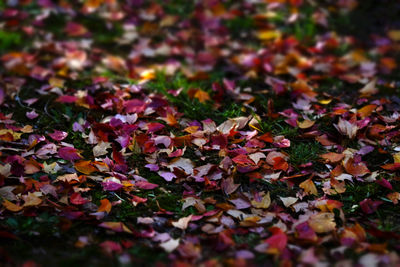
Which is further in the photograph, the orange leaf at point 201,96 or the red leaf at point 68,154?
the orange leaf at point 201,96

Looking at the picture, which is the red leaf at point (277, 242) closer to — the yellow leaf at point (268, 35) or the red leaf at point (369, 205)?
the red leaf at point (369, 205)

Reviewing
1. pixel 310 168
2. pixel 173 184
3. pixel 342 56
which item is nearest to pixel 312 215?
pixel 310 168

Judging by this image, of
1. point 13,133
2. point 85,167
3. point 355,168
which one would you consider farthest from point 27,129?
point 355,168

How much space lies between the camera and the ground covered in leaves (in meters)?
1.97

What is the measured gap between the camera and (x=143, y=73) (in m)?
3.45

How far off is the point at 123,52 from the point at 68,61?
503 millimetres

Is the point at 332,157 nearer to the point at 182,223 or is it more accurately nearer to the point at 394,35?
the point at 182,223

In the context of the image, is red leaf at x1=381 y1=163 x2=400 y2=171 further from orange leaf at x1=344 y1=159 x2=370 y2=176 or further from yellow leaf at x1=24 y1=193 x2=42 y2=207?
yellow leaf at x1=24 y1=193 x2=42 y2=207

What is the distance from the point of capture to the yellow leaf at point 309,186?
7.51ft

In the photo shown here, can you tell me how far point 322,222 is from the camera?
2.05m

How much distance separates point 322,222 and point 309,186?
0.29 m

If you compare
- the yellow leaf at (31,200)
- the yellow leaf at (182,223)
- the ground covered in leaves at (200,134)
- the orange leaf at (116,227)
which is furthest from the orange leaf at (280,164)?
the yellow leaf at (31,200)

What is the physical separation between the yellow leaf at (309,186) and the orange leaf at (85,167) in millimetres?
1162

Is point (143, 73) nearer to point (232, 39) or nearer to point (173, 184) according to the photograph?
point (232, 39)
